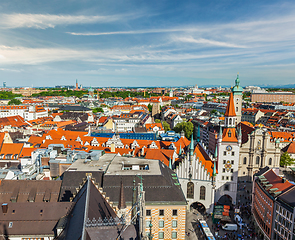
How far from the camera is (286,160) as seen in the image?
69750mm

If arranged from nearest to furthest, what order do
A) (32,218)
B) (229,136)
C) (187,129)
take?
(32,218)
(229,136)
(187,129)

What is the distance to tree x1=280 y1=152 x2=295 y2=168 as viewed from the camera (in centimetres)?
6938

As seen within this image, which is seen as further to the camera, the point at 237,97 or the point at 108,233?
the point at 237,97

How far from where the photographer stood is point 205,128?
322 feet

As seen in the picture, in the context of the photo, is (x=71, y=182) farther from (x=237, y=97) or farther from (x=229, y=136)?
(x=237, y=97)

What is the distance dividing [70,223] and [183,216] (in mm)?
15732

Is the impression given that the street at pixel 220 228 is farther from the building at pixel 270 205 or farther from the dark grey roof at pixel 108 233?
the dark grey roof at pixel 108 233

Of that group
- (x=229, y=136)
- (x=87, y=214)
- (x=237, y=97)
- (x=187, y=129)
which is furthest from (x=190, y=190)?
(x=187, y=129)

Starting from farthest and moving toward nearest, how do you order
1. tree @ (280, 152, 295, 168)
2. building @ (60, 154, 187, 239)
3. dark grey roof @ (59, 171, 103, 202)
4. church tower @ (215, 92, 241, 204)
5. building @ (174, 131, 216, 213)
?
tree @ (280, 152, 295, 168)
church tower @ (215, 92, 241, 204)
building @ (174, 131, 216, 213)
dark grey roof @ (59, 171, 103, 202)
building @ (60, 154, 187, 239)

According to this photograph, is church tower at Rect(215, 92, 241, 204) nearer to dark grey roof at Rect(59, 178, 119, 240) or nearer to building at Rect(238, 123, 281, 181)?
building at Rect(238, 123, 281, 181)

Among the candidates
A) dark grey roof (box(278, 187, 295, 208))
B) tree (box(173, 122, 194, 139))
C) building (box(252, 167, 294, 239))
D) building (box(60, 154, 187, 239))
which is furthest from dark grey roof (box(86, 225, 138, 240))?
tree (box(173, 122, 194, 139))

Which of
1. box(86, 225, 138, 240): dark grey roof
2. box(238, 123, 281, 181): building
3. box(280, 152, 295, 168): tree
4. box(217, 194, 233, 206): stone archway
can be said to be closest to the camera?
box(86, 225, 138, 240): dark grey roof

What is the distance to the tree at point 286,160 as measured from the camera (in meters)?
69.4

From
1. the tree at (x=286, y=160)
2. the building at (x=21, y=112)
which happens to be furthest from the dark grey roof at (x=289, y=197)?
the building at (x=21, y=112)
